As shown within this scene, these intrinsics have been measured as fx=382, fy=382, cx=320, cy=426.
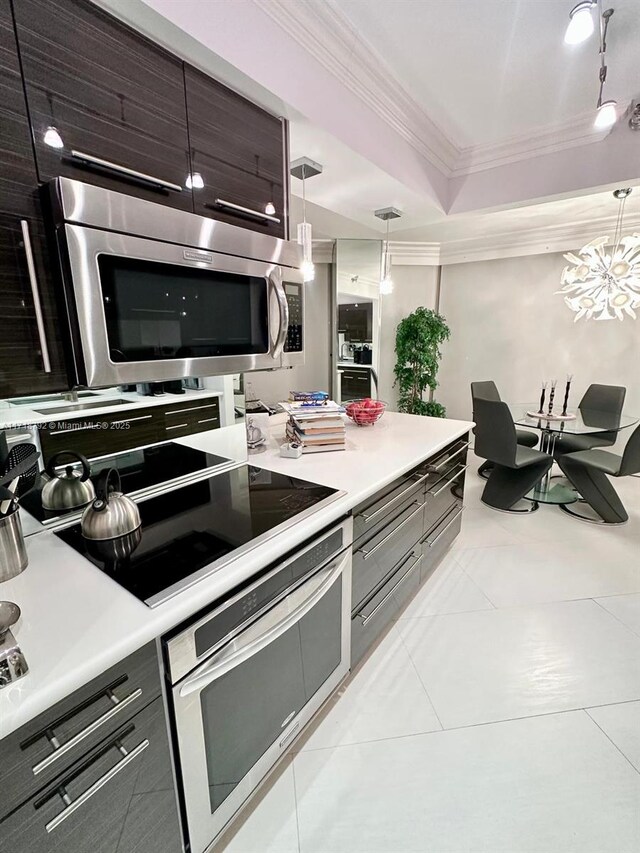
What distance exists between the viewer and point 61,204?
894 millimetres

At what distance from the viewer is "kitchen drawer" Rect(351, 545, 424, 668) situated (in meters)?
1.67

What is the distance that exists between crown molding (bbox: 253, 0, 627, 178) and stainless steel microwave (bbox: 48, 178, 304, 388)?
0.85 metres

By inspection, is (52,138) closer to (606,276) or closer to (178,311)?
(178,311)

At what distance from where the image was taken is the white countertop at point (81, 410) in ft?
3.83

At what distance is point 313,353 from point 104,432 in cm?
385

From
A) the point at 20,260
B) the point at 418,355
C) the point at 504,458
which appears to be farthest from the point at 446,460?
the point at 418,355

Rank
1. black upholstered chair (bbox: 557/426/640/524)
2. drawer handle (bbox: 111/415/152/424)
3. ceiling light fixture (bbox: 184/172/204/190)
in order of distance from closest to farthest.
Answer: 1. ceiling light fixture (bbox: 184/172/204/190)
2. drawer handle (bbox: 111/415/152/424)
3. black upholstered chair (bbox: 557/426/640/524)

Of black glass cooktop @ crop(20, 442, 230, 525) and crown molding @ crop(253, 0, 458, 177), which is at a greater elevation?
crown molding @ crop(253, 0, 458, 177)

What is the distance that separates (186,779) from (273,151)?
6.69 ft

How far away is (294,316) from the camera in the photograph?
64.2 inches

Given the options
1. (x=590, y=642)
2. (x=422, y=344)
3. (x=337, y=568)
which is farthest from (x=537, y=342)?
(x=337, y=568)

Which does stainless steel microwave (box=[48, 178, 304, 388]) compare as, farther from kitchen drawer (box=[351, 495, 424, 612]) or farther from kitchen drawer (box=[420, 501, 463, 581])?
kitchen drawer (box=[420, 501, 463, 581])

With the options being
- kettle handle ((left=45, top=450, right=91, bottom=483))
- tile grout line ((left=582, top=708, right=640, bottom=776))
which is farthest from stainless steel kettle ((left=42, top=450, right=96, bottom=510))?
tile grout line ((left=582, top=708, right=640, bottom=776))

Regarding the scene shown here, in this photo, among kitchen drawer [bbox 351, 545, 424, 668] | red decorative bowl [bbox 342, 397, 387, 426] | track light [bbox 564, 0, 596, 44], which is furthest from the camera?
red decorative bowl [bbox 342, 397, 387, 426]
